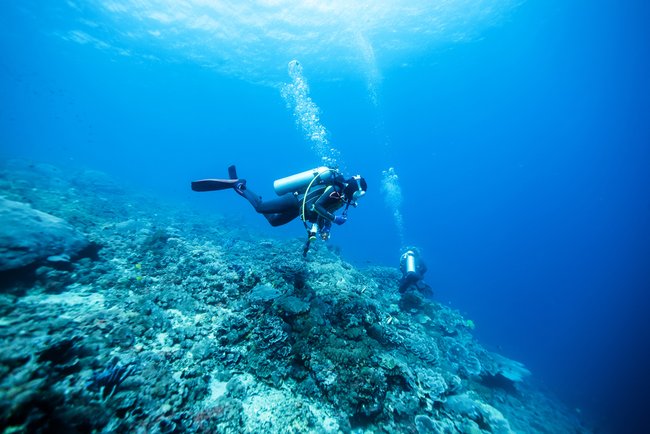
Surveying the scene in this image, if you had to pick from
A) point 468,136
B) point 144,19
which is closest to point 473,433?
point 144,19

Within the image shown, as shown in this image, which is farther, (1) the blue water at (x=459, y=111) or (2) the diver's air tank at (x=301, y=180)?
(1) the blue water at (x=459, y=111)

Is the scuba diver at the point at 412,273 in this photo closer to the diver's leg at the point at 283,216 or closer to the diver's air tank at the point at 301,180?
the diver's leg at the point at 283,216

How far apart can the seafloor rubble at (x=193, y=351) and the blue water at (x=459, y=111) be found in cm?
1447

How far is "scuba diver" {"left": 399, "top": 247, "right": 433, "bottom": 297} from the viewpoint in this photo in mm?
10469

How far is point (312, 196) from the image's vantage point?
20.4 feet

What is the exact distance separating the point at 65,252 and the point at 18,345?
3.89 meters

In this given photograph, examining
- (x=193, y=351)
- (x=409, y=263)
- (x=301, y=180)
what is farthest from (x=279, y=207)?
(x=409, y=263)

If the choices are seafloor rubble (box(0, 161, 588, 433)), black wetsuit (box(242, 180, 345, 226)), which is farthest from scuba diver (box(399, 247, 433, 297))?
black wetsuit (box(242, 180, 345, 226))

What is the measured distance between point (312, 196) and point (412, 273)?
6353 millimetres

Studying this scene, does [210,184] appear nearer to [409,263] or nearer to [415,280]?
[409,263]

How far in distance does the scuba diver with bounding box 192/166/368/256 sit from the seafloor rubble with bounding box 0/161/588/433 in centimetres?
173

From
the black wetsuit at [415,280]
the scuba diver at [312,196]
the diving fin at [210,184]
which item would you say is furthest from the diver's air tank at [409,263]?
the diving fin at [210,184]

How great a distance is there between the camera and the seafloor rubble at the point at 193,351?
2.93 meters

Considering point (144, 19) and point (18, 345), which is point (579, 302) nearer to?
point (18, 345)
